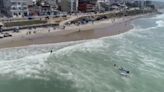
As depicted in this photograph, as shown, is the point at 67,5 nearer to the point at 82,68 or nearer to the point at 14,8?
the point at 14,8

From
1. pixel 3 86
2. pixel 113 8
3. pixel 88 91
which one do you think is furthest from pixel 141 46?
pixel 113 8

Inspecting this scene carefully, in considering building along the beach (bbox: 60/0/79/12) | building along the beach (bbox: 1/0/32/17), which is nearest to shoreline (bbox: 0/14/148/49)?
building along the beach (bbox: 1/0/32/17)

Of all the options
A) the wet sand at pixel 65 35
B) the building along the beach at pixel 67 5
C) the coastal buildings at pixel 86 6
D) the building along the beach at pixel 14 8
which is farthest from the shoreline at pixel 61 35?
the coastal buildings at pixel 86 6

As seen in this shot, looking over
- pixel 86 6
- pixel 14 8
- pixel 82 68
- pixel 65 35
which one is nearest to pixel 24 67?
pixel 82 68

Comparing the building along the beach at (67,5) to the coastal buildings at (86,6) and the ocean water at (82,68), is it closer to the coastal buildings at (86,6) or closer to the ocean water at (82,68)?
the coastal buildings at (86,6)

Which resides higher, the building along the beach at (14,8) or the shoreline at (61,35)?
the building along the beach at (14,8)

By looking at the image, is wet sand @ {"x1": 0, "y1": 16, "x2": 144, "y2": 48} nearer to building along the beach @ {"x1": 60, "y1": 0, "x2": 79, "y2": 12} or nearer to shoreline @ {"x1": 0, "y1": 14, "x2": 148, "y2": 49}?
shoreline @ {"x1": 0, "y1": 14, "x2": 148, "y2": 49}
